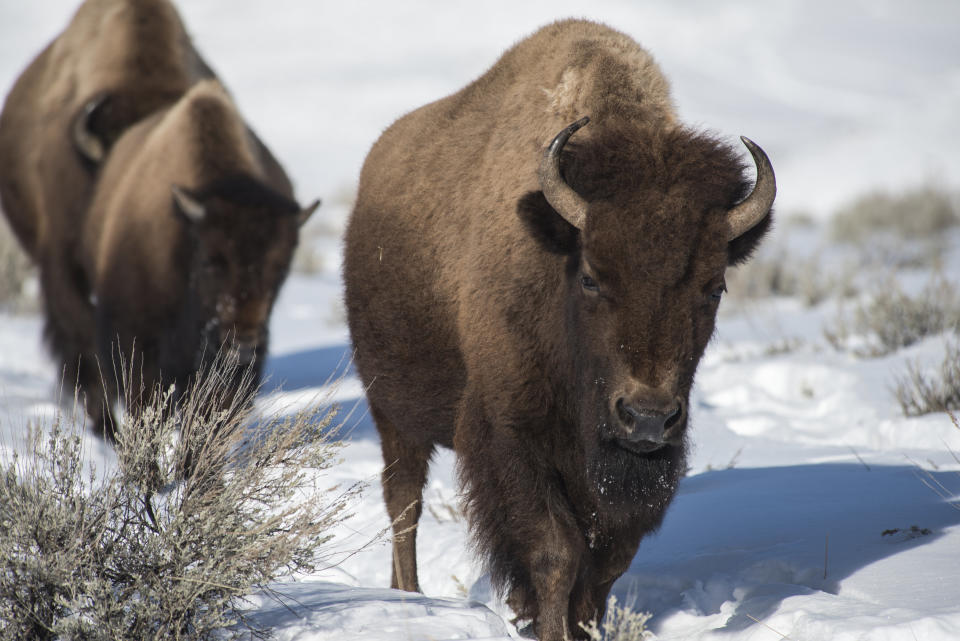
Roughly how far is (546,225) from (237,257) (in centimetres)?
288

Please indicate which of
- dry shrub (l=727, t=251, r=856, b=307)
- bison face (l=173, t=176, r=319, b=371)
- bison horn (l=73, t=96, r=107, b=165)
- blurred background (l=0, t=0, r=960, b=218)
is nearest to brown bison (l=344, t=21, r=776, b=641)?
bison face (l=173, t=176, r=319, b=371)

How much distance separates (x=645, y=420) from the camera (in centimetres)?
298

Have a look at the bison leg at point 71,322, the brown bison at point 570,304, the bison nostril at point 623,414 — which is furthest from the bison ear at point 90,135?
the bison nostril at point 623,414

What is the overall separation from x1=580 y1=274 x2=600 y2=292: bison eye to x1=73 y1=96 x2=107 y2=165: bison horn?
5411 millimetres

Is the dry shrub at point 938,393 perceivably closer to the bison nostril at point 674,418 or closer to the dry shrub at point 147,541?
the bison nostril at point 674,418

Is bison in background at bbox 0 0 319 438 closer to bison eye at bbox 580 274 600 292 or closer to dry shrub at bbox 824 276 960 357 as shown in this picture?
bison eye at bbox 580 274 600 292

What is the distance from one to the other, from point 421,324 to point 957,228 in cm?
1560

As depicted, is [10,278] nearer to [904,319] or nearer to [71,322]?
[71,322]

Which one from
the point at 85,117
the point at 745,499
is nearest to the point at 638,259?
the point at 745,499

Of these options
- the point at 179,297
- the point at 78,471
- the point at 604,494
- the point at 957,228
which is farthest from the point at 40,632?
the point at 957,228

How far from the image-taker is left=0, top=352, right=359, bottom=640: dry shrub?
113 inches

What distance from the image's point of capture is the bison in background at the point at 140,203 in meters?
5.85

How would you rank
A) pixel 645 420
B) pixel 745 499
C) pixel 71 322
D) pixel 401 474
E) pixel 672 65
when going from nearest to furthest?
pixel 645 420, pixel 745 499, pixel 401 474, pixel 71 322, pixel 672 65

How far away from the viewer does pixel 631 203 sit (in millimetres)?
3201
